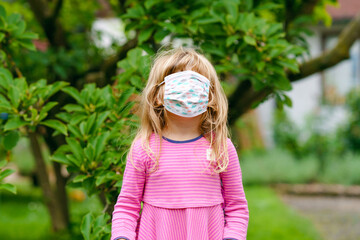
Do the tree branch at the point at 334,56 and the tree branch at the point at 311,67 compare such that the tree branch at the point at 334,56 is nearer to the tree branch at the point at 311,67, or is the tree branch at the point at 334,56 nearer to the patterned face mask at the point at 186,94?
the tree branch at the point at 311,67

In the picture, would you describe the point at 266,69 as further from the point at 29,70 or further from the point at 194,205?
the point at 29,70

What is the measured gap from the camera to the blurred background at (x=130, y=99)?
2.04 m

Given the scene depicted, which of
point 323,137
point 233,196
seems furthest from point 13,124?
point 323,137

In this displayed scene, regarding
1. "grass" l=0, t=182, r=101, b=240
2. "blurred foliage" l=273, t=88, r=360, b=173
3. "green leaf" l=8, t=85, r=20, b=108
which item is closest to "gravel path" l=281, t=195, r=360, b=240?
"blurred foliage" l=273, t=88, r=360, b=173

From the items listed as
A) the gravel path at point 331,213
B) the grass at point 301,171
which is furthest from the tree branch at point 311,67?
the grass at point 301,171

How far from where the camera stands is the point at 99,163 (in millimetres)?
2020

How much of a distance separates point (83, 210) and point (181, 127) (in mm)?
2048

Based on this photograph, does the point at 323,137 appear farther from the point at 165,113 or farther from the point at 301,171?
the point at 165,113

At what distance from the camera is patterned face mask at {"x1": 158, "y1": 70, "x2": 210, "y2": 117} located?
5.33ft

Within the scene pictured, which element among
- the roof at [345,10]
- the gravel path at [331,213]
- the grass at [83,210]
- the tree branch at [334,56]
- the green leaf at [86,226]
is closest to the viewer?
the green leaf at [86,226]

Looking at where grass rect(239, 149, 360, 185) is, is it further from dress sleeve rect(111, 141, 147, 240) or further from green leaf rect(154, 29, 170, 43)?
dress sleeve rect(111, 141, 147, 240)

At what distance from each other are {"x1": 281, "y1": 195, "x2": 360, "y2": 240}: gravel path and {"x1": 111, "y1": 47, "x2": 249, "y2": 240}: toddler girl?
11.4ft

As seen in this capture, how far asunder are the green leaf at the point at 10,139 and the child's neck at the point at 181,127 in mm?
833

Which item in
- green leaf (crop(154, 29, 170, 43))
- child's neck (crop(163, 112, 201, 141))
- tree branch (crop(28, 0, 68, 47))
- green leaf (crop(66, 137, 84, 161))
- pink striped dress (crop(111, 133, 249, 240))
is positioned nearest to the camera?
pink striped dress (crop(111, 133, 249, 240))
